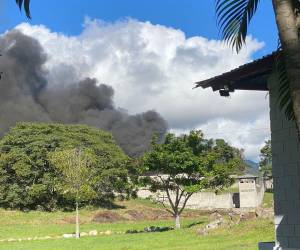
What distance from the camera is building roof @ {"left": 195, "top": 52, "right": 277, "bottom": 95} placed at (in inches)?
321

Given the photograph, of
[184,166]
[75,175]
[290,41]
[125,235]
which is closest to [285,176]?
[290,41]

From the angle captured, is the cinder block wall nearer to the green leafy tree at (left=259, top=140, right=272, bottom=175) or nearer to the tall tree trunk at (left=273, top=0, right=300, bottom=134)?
the tall tree trunk at (left=273, top=0, right=300, bottom=134)

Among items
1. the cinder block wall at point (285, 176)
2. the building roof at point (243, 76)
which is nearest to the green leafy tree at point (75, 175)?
the building roof at point (243, 76)

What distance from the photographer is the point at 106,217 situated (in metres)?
45.0

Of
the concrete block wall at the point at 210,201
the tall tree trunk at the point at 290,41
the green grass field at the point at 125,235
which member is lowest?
the green grass field at the point at 125,235

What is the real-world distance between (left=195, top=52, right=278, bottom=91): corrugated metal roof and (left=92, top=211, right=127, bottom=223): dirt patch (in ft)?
118

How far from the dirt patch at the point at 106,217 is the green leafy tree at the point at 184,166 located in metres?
11.0

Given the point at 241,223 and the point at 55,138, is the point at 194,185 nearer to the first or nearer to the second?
the point at 241,223

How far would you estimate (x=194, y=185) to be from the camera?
1283 inches

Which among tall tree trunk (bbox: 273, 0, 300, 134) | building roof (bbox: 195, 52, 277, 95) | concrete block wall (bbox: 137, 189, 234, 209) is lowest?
concrete block wall (bbox: 137, 189, 234, 209)

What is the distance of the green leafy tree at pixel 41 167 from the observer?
50312mm

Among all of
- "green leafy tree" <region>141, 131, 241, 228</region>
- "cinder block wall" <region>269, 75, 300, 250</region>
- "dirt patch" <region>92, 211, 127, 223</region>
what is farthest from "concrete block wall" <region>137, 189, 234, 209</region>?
"cinder block wall" <region>269, 75, 300, 250</region>

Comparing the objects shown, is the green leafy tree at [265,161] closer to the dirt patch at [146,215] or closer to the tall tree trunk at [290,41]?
the dirt patch at [146,215]

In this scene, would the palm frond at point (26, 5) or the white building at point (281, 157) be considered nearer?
the palm frond at point (26, 5)
